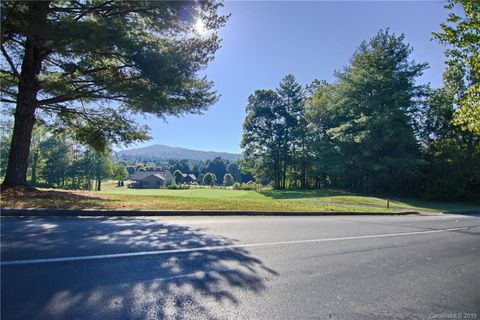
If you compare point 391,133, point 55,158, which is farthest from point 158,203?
point 55,158

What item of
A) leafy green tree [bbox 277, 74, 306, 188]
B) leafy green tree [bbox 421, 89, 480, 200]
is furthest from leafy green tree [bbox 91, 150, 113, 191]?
leafy green tree [bbox 421, 89, 480, 200]

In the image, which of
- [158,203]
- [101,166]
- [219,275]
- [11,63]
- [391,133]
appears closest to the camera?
[219,275]

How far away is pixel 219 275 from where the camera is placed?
13.3 feet

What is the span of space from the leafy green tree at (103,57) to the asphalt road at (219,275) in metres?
6.64

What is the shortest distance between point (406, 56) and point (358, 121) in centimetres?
986

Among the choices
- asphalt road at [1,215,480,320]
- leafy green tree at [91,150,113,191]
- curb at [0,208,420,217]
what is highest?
leafy green tree at [91,150,113,191]

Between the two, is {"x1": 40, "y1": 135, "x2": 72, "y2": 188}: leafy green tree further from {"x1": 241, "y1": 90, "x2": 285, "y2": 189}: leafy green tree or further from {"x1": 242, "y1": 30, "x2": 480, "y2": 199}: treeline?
{"x1": 242, "y1": 30, "x2": 480, "y2": 199}: treeline

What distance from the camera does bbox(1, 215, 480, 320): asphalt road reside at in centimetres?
307

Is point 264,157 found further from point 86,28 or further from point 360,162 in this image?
point 86,28

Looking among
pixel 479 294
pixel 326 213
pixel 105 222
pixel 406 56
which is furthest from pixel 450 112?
pixel 105 222

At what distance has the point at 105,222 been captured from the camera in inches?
289

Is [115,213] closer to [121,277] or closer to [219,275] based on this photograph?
[121,277]

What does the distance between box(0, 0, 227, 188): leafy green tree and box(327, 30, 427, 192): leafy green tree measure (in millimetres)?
23576

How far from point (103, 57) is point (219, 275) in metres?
11.5
